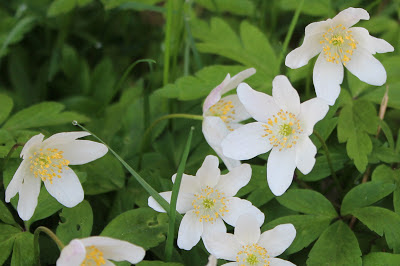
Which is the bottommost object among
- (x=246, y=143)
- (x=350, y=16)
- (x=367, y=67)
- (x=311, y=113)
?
(x=246, y=143)

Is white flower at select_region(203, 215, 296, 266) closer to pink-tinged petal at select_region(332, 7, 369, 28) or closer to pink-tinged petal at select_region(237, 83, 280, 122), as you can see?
pink-tinged petal at select_region(237, 83, 280, 122)

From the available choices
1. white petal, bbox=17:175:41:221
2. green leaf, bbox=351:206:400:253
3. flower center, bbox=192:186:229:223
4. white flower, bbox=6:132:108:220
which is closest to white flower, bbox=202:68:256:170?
flower center, bbox=192:186:229:223

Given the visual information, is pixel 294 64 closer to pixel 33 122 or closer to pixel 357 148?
pixel 357 148

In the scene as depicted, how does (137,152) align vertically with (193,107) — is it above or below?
below

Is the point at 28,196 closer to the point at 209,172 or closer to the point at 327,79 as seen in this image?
the point at 209,172

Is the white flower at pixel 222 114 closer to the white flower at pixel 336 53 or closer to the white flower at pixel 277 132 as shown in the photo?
the white flower at pixel 277 132

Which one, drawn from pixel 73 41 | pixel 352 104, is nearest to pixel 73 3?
pixel 73 41

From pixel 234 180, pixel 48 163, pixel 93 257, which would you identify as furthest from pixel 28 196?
pixel 234 180
